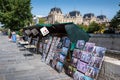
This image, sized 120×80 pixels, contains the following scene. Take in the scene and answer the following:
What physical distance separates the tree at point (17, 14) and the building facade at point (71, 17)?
273 feet

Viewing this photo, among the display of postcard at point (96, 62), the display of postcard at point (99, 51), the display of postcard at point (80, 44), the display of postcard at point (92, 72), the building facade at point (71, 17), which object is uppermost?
the building facade at point (71, 17)

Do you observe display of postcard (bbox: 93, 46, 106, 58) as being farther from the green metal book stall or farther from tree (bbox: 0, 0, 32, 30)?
tree (bbox: 0, 0, 32, 30)

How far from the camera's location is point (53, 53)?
9.61 metres

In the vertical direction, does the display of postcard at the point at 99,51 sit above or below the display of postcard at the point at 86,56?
above

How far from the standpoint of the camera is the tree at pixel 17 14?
38.0 m

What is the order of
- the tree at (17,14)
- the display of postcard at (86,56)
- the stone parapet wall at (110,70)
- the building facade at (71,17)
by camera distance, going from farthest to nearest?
1. the building facade at (71,17)
2. the tree at (17,14)
3. the display of postcard at (86,56)
4. the stone parapet wall at (110,70)

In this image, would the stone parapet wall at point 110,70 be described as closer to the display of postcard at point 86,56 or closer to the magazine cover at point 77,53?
the display of postcard at point 86,56

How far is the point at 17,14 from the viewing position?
127 feet

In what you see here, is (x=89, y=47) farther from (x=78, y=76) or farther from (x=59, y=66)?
(x=59, y=66)

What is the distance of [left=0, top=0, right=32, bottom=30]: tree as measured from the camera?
38000 mm

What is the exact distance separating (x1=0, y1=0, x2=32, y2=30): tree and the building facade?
83.3 m

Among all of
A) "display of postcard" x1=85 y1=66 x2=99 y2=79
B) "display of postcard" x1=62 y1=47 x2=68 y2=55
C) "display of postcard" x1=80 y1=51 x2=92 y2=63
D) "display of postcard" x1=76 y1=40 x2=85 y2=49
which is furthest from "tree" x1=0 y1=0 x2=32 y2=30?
"display of postcard" x1=85 y1=66 x2=99 y2=79

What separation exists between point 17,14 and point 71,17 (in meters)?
104

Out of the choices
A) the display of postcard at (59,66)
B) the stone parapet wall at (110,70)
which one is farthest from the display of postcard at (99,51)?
the display of postcard at (59,66)
